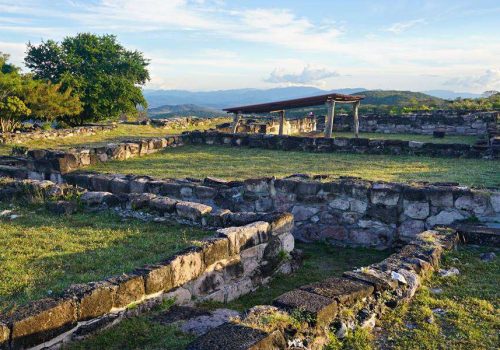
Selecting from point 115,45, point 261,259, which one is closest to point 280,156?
point 261,259

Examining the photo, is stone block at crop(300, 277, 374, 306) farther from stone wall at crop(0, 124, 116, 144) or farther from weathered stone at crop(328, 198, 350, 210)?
stone wall at crop(0, 124, 116, 144)

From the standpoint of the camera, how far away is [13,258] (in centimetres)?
566

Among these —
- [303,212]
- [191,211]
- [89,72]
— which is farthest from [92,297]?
[89,72]

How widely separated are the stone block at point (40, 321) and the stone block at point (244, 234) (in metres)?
2.26

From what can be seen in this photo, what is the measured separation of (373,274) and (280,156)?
33.7 feet

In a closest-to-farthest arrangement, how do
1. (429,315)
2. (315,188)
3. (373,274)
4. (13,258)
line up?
1. (429,315)
2. (373,274)
3. (13,258)
4. (315,188)

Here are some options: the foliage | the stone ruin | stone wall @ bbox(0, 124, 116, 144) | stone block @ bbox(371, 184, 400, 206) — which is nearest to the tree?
the foliage

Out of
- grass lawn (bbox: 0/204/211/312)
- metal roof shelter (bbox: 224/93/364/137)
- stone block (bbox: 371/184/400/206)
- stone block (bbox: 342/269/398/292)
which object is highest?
metal roof shelter (bbox: 224/93/364/137)

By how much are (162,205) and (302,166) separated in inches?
237

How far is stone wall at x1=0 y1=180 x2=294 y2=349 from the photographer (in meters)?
3.87

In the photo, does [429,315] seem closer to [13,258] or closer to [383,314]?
[383,314]

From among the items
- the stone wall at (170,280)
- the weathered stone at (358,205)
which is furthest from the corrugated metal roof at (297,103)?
the stone wall at (170,280)

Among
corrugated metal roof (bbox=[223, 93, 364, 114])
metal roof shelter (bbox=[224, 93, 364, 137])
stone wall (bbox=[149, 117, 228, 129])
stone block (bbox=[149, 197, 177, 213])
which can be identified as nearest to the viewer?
stone block (bbox=[149, 197, 177, 213])

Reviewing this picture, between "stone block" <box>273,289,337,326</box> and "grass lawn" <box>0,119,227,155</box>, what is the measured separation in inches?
624
